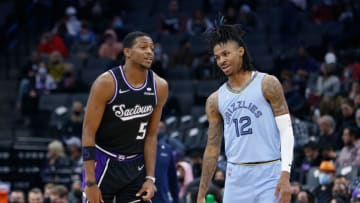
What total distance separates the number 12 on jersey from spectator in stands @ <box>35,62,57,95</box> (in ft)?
→ 42.7

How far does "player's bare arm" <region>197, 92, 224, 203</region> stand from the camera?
827 cm

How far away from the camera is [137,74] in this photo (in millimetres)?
8609

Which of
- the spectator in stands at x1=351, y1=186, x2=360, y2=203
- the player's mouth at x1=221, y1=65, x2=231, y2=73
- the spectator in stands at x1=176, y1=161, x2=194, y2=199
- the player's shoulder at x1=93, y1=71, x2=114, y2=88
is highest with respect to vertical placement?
the player's mouth at x1=221, y1=65, x2=231, y2=73

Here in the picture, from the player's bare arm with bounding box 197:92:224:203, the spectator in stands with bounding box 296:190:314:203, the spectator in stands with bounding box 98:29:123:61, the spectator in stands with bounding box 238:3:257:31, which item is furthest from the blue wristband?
the spectator in stands with bounding box 238:3:257:31

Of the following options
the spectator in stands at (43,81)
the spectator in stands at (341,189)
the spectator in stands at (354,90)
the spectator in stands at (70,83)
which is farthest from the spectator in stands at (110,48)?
the spectator in stands at (341,189)

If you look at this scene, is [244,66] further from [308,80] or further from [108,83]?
[308,80]

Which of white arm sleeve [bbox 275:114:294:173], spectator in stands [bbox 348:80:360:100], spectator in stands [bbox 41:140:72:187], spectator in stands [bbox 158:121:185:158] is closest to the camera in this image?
white arm sleeve [bbox 275:114:294:173]

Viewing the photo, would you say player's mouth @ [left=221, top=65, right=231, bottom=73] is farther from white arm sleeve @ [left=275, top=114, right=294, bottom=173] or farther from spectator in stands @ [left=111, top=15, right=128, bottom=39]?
spectator in stands @ [left=111, top=15, right=128, bottom=39]

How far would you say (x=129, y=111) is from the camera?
855 cm

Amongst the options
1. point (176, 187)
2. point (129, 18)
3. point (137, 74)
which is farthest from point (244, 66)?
point (129, 18)

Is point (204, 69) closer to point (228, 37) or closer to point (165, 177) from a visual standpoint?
point (165, 177)

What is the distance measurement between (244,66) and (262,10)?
15.0 metres

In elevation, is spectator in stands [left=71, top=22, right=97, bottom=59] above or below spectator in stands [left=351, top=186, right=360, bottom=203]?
above

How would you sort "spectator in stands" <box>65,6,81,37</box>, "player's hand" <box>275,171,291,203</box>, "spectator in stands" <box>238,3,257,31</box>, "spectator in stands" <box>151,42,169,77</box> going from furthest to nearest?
"spectator in stands" <box>65,6,81,37</box> → "spectator in stands" <box>238,3,257,31</box> → "spectator in stands" <box>151,42,169,77</box> → "player's hand" <box>275,171,291,203</box>
